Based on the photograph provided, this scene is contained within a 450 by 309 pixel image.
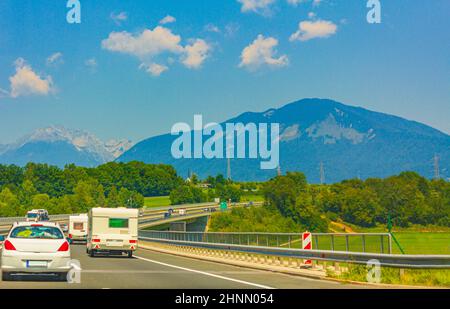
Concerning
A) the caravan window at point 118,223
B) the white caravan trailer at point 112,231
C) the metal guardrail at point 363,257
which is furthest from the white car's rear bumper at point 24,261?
the caravan window at point 118,223

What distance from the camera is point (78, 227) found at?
6050 centimetres

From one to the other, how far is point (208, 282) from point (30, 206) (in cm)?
17424

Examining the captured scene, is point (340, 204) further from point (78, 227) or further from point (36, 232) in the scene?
point (36, 232)

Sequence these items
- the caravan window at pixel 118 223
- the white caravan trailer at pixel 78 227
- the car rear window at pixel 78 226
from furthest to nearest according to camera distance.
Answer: the car rear window at pixel 78 226 → the white caravan trailer at pixel 78 227 → the caravan window at pixel 118 223

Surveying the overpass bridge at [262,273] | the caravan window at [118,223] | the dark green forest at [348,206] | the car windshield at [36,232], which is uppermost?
the dark green forest at [348,206]

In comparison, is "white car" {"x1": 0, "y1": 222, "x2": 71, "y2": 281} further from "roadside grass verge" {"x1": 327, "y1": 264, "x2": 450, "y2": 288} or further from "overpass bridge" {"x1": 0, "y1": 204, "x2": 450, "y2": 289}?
"roadside grass verge" {"x1": 327, "y1": 264, "x2": 450, "y2": 288}

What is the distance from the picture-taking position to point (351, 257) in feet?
70.8

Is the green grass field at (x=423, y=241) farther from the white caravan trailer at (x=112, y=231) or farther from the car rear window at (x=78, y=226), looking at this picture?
the white caravan trailer at (x=112, y=231)

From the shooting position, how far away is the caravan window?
121 ft

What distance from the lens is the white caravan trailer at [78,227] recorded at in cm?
5981

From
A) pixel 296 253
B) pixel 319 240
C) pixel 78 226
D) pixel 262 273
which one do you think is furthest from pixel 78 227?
pixel 262 273

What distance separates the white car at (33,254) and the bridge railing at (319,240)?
921cm

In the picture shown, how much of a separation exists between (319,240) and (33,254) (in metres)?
Result: 12.2
